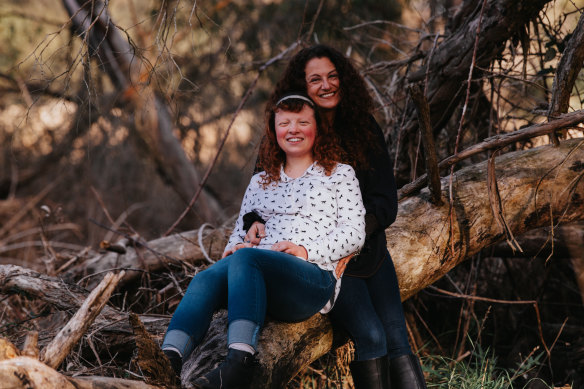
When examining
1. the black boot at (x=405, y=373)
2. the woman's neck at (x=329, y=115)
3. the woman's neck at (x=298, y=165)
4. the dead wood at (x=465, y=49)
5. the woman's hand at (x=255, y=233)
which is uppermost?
the dead wood at (x=465, y=49)

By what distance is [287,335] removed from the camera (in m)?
2.10

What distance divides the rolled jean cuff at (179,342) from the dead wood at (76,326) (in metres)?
0.38

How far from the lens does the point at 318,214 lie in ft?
7.13

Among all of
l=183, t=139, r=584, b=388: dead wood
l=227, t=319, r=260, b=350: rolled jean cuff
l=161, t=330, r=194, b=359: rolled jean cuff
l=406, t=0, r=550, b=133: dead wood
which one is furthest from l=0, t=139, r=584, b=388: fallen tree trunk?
l=227, t=319, r=260, b=350: rolled jean cuff

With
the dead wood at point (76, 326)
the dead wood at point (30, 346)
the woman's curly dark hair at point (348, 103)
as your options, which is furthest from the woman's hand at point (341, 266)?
the dead wood at point (30, 346)

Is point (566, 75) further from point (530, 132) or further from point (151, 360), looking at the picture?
point (151, 360)

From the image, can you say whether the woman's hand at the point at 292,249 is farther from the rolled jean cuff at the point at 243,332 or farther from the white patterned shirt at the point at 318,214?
the rolled jean cuff at the point at 243,332

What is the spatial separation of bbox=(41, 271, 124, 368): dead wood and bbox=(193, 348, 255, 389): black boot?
15.2 inches

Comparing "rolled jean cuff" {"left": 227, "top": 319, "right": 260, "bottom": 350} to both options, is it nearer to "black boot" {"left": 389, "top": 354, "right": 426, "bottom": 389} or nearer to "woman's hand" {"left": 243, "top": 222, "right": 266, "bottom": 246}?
"woman's hand" {"left": 243, "top": 222, "right": 266, "bottom": 246}

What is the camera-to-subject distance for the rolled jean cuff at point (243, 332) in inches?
71.2

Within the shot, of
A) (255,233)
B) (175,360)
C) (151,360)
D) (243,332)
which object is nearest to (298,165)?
(255,233)

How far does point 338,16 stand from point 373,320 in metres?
4.36

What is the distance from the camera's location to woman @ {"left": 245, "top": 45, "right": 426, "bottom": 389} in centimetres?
223

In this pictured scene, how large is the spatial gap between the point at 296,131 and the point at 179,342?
979 mm
